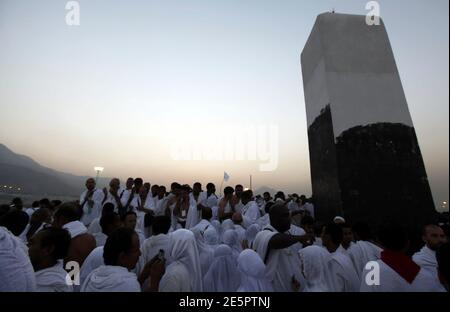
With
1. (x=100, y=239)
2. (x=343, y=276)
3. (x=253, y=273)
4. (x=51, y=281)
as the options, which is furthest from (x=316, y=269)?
(x=100, y=239)

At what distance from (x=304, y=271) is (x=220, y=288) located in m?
1.70

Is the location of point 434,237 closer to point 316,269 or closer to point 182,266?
point 316,269

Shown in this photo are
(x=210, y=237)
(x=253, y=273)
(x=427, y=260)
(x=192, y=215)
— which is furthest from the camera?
(x=192, y=215)

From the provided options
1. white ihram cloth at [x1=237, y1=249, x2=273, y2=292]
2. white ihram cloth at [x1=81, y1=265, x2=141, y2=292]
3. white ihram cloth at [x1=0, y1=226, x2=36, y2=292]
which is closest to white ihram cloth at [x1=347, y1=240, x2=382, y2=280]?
white ihram cloth at [x1=237, y1=249, x2=273, y2=292]

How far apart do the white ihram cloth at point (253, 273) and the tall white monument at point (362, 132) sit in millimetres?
5384

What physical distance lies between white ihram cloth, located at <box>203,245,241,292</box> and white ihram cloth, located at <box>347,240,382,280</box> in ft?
5.71

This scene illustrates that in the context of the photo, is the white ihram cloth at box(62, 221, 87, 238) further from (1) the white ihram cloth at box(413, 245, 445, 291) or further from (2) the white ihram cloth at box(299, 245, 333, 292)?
(1) the white ihram cloth at box(413, 245, 445, 291)

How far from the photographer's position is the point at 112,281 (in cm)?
224

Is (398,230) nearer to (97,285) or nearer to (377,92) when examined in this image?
(97,285)

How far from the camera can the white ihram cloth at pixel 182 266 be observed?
2.82 metres

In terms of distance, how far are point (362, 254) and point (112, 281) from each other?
3.24 meters

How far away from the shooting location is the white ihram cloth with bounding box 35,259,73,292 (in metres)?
2.23

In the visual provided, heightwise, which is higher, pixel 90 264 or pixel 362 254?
pixel 362 254
